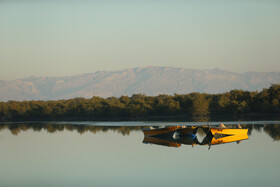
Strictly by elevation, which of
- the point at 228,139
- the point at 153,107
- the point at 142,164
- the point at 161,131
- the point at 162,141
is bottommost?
the point at 142,164

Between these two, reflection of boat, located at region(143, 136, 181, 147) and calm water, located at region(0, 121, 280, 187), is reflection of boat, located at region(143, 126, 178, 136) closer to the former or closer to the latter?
reflection of boat, located at region(143, 136, 181, 147)

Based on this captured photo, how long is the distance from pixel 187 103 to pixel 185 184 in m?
69.5

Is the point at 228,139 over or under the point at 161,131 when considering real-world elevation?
under

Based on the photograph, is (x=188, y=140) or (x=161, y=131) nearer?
(x=188, y=140)

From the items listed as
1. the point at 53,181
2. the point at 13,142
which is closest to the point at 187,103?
the point at 13,142

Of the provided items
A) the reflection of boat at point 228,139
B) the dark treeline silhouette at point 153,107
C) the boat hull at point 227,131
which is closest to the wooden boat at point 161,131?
the boat hull at point 227,131

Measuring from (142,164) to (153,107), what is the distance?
6547 centimetres

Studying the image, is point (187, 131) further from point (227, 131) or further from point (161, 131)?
point (227, 131)

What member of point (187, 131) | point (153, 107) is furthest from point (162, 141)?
point (153, 107)

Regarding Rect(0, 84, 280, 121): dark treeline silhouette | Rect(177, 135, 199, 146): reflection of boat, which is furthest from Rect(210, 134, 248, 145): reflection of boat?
Rect(0, 84, 280, 121): dark treeline silhouette

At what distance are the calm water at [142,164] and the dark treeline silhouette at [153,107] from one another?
4765 centimetres

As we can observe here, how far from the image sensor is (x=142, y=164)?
2558cm

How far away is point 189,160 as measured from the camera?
26391 millimetres

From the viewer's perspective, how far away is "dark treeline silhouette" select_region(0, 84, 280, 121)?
275 ft
